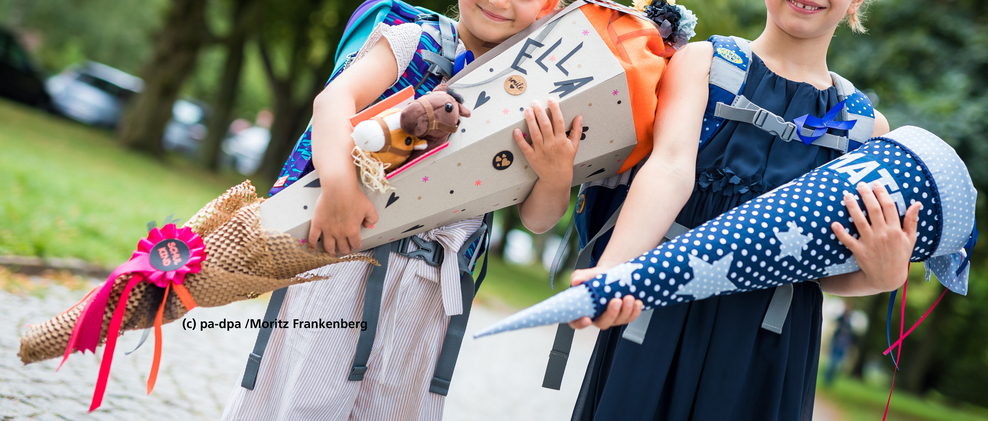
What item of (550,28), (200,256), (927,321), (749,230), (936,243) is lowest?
(200,256)

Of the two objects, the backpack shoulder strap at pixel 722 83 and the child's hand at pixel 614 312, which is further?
the backpack shoulder strap at pixel 722 83

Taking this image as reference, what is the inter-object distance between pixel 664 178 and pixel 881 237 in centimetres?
56

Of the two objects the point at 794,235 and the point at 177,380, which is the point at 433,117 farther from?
the point at 177,380

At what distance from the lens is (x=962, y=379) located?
20047 millimetres

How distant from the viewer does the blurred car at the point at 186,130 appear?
16.8 metres

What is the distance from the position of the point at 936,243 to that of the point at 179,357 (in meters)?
4.12

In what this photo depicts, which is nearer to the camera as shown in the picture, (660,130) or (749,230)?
(749,230)

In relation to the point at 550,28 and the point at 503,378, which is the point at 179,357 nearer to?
the point at 503,378

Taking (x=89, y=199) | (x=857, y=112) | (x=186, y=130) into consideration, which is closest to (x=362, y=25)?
(x=857, y=112)

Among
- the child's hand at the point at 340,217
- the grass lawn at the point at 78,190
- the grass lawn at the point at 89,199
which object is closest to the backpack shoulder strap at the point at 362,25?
the child's hand at the point at 340,217

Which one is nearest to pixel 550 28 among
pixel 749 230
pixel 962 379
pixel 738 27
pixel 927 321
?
pixel 749 230

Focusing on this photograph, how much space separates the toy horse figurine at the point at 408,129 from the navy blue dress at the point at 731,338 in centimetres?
72

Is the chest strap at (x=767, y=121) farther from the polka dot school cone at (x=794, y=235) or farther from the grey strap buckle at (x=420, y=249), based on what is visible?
the grey strap buckle at (x=420, y=249)

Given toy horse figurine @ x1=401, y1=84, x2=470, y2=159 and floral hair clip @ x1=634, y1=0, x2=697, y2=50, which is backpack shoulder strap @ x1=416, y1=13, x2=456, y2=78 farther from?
floral hair clip @ x1=634, y1=0, x2=697, y2=50
